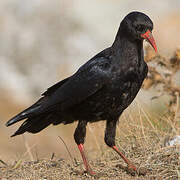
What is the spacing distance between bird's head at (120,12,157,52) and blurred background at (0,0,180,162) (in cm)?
964

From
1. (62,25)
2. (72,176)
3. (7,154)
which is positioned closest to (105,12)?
(62,25)

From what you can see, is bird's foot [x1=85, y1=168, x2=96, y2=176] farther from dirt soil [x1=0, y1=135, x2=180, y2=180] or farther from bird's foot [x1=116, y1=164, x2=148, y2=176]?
→ bird's foot [x1=116, y1=164, x2=148, y2=176]

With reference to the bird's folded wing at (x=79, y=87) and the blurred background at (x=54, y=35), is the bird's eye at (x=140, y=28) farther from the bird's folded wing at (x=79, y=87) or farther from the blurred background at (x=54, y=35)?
the blurred background at (x=54, y=35)

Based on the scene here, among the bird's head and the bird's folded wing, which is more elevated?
the bird's head

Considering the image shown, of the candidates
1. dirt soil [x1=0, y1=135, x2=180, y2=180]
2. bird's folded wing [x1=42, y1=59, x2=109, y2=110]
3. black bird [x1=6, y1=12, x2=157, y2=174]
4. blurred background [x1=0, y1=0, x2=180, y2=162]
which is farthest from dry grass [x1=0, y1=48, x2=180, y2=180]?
blurred background [x1=0, y1=0, x2=180, y2=162]

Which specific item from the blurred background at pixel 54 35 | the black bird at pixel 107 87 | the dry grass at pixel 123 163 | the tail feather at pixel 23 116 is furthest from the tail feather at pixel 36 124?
the blurred background at pixel 54 35

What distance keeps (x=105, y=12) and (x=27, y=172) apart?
13.0 metres

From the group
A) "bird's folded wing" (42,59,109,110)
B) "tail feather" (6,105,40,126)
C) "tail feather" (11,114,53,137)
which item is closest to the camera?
"bird's folded wing" (42,59,109,110)

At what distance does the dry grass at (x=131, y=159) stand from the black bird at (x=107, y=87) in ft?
0.54

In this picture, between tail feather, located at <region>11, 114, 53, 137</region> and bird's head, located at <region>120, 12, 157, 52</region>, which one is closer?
bird's head, located at <region>120, 12, 157, 52</region>

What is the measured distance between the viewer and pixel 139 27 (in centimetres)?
478

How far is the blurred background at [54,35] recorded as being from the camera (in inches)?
613

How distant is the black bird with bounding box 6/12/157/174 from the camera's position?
4754mm

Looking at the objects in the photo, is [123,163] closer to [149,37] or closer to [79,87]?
[79,87]
